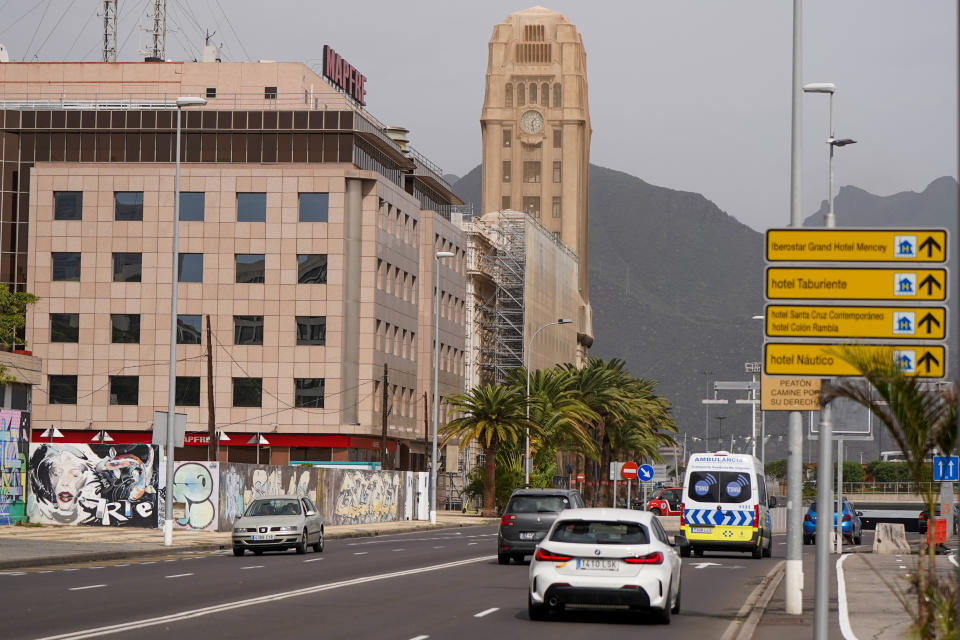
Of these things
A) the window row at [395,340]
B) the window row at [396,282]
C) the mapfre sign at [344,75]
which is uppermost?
the mapfre sign at [344,75]

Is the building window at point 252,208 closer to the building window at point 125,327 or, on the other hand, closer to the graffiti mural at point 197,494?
the building window at point 125,327

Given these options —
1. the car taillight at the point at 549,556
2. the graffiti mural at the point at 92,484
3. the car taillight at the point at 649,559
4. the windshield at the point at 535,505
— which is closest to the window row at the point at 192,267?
the graffiti mural at the point at 92,484

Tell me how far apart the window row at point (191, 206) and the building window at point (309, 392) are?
29.2 feet

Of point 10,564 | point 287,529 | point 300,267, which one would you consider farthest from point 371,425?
point 10,564

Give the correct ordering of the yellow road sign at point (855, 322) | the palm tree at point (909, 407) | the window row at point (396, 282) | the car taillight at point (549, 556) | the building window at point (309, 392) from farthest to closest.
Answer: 1. the window row at point (396, 282)
2. the building window at point (309, 392)
3. the car taillight at point (549, 556)
4. the yellow road sign at point (855, 322)
5. the palm tree at point (909, 407)

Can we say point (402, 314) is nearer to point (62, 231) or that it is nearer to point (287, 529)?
point (62, 231)

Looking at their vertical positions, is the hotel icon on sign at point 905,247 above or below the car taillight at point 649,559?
above

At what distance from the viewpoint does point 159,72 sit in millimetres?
94125

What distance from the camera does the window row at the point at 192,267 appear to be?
8356cm

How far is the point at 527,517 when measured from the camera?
3272 cm

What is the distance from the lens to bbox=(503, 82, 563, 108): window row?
158375mm

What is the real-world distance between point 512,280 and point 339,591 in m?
93.3

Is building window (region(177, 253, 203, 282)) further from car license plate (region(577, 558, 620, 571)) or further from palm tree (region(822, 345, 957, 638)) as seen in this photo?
palm tree (region(822, 345, 957, 638))

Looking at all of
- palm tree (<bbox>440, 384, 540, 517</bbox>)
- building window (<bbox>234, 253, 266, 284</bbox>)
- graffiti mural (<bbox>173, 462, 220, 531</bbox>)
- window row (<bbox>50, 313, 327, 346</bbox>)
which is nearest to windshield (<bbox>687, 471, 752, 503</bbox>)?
graffiti mural (<bbox>173, 462, 220, 531</bbox>)
